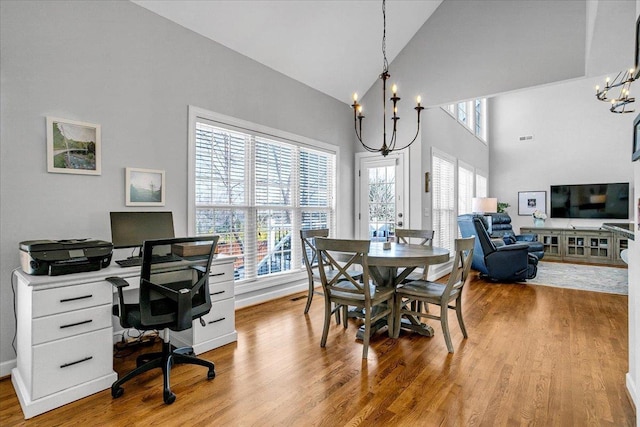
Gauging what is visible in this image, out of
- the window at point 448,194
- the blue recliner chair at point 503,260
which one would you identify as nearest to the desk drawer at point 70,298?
the window at point 448,194

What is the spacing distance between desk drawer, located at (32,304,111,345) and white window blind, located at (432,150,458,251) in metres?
4.66

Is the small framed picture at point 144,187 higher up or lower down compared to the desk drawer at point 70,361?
higher up

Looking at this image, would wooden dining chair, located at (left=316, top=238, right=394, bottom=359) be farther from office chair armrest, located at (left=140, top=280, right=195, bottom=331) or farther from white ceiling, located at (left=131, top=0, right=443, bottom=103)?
white ceiling, located at (left=131, top=0, right=443, bottom=103)

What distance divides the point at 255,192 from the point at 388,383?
8.47 ft

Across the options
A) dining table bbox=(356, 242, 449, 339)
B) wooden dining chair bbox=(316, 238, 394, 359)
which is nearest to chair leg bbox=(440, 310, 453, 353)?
dining table bbox=(356, 242, 449, 339)

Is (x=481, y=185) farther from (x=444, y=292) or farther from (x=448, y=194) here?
(x=444, y=292)

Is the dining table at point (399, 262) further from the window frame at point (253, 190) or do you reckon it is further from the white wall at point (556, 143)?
the white wall at point (556, 143)

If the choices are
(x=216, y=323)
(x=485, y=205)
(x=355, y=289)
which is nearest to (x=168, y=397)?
(x=216, y=323)

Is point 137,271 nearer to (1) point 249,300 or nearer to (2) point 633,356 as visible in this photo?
(1) point 249,300

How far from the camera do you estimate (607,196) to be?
741cm

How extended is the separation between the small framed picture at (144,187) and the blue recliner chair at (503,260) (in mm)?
4585

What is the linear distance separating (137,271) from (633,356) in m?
3.24

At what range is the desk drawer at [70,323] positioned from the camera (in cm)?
191

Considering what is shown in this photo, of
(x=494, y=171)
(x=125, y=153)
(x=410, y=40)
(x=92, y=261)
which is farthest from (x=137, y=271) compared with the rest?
(x=494, y=171)
